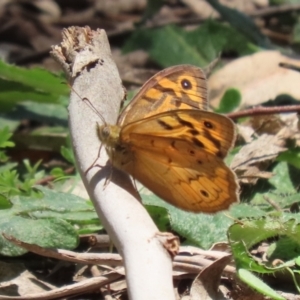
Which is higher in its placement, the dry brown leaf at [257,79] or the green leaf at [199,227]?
the dry brown leaf at [257,79]

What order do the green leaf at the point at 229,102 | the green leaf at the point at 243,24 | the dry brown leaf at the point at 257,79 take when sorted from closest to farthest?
the green leaf at the point at 229,102 → the dry brown leaf at the point at 257,79 → the green leaf at the point at 243,24

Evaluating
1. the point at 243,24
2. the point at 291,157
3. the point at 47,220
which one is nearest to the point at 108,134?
the point at 47,220

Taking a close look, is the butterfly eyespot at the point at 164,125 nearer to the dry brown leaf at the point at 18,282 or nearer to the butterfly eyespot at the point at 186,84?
the butterfly eyespot at the point at 186,84

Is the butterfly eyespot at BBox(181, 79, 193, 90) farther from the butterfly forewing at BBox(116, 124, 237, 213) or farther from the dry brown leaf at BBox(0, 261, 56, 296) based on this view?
the dry brown leaf at BBox(0, 261, 56, 296)

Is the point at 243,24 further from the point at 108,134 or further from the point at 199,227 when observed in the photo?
the point at 108,134

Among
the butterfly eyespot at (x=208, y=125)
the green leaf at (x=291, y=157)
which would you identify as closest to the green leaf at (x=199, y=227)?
the butterfly eyespot at (x=208, y=125)

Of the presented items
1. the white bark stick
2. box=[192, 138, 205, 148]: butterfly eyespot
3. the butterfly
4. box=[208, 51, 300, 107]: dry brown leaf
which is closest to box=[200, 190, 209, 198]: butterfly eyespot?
the butterfly

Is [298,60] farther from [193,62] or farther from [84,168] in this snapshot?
[84,168]

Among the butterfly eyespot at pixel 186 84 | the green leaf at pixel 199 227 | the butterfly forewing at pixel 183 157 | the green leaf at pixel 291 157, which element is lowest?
the green leaf at pixel 199 227
